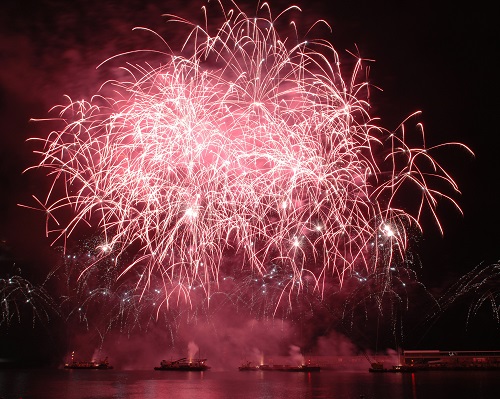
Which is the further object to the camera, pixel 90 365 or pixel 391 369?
pixel 90 365

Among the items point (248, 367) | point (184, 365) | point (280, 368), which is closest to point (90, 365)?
point (184, 365)

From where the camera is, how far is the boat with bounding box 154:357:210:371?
3496 inches

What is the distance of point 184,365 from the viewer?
296 feet

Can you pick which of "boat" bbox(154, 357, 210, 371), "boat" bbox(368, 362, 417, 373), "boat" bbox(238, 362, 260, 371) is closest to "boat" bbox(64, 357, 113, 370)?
"boat" bbox(154, 357, 210, 371)

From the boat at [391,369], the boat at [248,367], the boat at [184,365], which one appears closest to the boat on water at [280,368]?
the boat at [248,367]

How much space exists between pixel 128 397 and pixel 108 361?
55.8 meters

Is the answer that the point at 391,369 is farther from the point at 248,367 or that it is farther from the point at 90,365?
the point at 90,365

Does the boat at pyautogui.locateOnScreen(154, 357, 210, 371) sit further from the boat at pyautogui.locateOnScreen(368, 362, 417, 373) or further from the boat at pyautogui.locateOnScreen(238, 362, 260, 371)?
the boat at pyautogui.locateOnScreen(368, 362, 417, 373)

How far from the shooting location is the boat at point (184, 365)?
291 ft

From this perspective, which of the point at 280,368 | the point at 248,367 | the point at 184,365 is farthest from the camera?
the point at 184,365

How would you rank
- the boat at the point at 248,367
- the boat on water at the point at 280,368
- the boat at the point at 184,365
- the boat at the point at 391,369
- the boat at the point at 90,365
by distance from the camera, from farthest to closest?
the boat at the point at 90,365
the boat at the point at 184,365
the boat at the point at 248,367
the boat on water at the point at 280,368
the boat at the point at 391,369

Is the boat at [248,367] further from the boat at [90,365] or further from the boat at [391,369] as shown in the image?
the boat at [90,365]

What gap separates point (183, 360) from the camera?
91.9m

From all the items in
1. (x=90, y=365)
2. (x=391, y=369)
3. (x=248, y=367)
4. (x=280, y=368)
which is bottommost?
(x=391, y=369)
